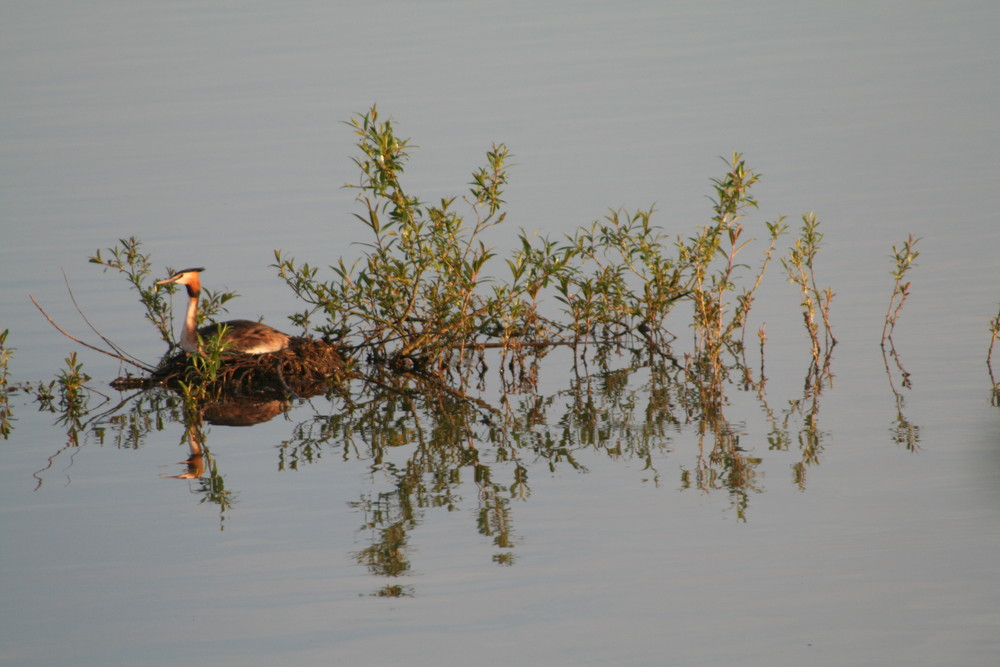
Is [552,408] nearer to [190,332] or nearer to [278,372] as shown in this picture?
[278,372]

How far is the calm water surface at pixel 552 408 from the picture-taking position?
7605 millimetres

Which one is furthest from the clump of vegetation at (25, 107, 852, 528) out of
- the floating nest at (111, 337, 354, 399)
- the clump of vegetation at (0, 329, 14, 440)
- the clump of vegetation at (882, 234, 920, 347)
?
the clump of vegetation at (0, 329, 14, 440)

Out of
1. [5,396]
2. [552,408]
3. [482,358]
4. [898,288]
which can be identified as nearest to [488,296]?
[482,358]

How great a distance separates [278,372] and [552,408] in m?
2.43

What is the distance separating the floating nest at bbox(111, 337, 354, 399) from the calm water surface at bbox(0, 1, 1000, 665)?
86 cm

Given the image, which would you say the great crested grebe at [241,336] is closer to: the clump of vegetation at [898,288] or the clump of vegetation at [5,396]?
the clump of vegetation at [5,396]

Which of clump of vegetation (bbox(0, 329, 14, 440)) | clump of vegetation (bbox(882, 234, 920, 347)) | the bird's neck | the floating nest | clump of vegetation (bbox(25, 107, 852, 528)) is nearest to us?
clump of vegetation (bbox(25, 107, 852, 528))

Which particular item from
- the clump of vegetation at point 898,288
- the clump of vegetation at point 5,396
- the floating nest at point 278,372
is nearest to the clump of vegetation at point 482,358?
the floating nest at point 278,372

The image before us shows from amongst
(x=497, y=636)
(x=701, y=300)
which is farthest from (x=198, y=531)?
(x=701, y=300)

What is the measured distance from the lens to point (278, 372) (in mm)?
12664

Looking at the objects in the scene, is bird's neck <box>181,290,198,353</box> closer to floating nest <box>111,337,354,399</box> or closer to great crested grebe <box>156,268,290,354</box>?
great crested grebe <box>156,268,290,354</box>

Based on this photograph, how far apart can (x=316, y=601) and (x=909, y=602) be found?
3.13m

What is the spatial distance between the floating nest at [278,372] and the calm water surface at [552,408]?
86 centimetres

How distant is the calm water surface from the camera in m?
→ 7.61
